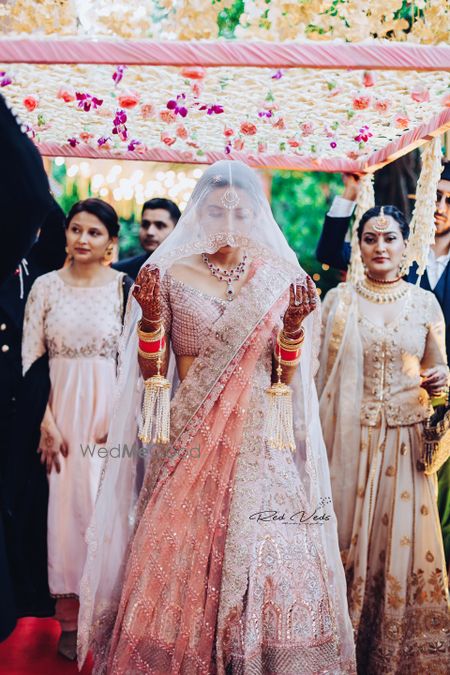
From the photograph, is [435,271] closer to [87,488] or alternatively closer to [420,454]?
[420,454]

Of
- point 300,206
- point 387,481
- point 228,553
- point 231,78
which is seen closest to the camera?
point 228,553

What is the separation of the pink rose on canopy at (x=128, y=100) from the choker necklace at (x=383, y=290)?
1.34 metres

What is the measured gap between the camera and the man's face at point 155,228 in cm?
502

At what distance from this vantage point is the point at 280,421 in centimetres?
299

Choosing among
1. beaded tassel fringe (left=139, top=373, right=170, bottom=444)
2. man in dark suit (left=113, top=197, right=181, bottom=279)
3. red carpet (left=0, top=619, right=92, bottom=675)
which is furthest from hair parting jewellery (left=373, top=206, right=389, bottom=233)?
red carpet (left=0, top=619, right=92, bottom=675)

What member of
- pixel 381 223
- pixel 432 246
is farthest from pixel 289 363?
pixel 432 246

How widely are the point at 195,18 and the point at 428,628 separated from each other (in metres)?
2.58

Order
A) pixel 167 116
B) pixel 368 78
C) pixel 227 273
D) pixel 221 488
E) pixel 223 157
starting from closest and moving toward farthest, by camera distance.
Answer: pixel 221 488, pixel 227 273, pixel 368 78, pixel 167 116, pixel 223 157

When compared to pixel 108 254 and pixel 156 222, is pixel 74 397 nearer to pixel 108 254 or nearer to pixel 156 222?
pixel 108 254

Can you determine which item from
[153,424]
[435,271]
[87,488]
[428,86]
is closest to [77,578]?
[87,488]

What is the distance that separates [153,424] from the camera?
9.98ft

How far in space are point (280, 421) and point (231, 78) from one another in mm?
1603

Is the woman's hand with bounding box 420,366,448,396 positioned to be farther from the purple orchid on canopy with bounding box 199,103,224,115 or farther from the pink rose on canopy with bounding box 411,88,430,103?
the purple orchid on canopy with bounding box 199,103,224,115

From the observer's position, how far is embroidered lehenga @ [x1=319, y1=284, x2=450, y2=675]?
3.69m
